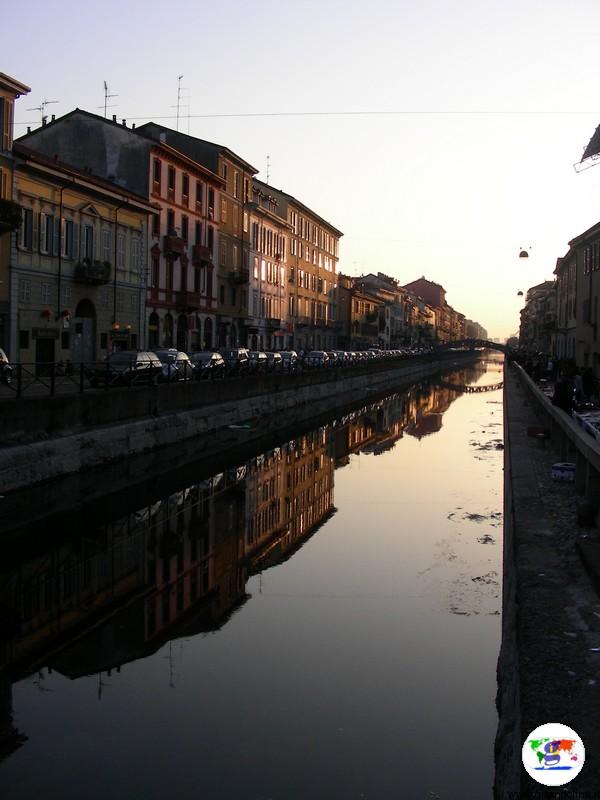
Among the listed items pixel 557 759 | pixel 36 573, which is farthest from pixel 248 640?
pixel 557 759

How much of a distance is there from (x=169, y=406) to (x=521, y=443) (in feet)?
39.3

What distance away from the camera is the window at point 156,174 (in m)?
53.3

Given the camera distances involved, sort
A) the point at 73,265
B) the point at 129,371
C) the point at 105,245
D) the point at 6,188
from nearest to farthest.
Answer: the point at 129,371
the point at 6,188
the point at 73,265
the point at 105,245

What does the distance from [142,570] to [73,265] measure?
98.4 feet

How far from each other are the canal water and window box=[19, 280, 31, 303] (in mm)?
18965

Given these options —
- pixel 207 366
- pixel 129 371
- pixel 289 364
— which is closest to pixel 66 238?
pixel 207 366

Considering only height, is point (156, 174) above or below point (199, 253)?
above

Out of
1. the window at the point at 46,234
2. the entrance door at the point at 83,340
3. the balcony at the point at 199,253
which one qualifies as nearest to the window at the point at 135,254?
the entrance door at the point at 83,340

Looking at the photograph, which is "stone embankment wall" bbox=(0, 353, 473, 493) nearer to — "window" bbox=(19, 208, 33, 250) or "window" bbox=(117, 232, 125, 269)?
"window" bbox=(19, 208, 33, 250)

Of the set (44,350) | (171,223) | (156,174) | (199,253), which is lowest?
(44,350)

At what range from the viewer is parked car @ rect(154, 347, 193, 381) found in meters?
32.3

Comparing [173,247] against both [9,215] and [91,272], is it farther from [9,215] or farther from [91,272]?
[9,215]

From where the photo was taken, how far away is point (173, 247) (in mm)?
55312

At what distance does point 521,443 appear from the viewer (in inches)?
1056
